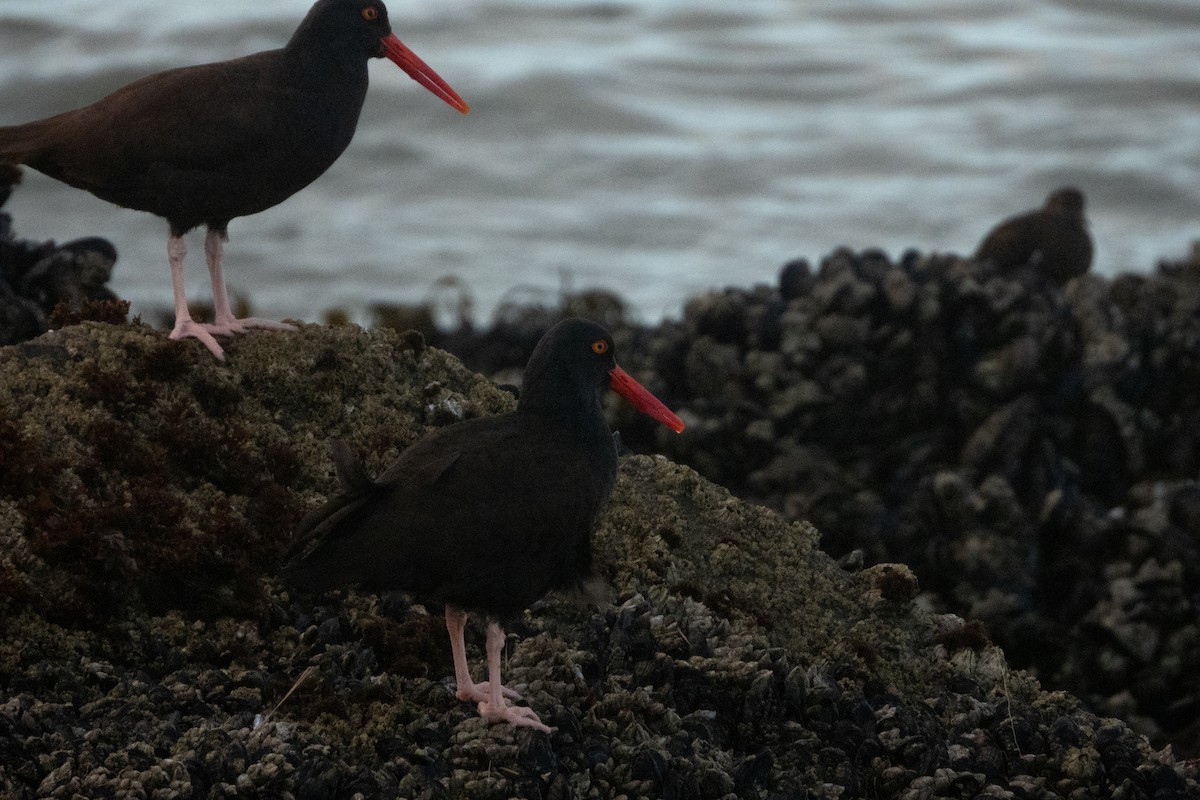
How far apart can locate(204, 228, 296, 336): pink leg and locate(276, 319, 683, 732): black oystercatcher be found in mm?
1526

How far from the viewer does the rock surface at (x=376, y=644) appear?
14.8ft

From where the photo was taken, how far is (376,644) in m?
5.06

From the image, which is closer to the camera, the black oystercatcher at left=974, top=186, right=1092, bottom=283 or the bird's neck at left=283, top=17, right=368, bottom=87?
the bird's neck at left=283, top=17, right=368, bottom=87

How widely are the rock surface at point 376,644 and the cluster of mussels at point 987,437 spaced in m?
2.53

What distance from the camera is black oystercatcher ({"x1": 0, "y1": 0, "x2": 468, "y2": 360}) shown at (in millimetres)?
5848

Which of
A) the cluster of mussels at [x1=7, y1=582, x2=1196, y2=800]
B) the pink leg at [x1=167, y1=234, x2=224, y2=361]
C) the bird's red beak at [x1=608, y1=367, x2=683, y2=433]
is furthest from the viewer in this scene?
the pink leg at [x1=167, y1=234, x2=224, y2=361]

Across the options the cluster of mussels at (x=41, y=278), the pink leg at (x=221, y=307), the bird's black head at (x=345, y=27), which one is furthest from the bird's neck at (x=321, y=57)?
the cluster of mussels at (x=41, y=278)

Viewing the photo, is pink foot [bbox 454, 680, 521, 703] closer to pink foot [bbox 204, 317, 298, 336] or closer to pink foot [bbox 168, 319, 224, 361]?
pink foot [bbox 168, 319, 224, 361]

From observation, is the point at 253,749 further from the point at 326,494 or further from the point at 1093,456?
the point at 1093,456

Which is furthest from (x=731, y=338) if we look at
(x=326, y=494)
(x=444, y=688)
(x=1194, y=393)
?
(x=444, y=688)

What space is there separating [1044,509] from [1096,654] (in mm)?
968

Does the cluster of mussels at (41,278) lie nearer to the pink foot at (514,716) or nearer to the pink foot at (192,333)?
the pink foot at (192,333)

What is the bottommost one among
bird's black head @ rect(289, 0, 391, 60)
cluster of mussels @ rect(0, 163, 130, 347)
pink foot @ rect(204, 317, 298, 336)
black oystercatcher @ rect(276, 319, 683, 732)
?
black oystercatcher @ rect(276, 319, 683, 732)

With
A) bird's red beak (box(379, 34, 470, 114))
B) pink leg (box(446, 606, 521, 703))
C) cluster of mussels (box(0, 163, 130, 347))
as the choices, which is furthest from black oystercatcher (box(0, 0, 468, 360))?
pink leg (box(446, 606, 521, 703))
